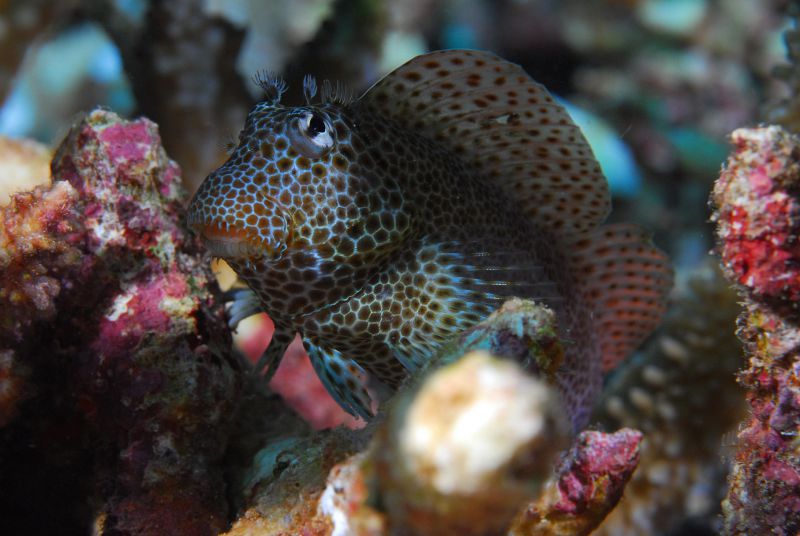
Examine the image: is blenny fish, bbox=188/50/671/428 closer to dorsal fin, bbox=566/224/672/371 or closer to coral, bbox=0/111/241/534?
dorsal fin, bbox=566/224/672/371

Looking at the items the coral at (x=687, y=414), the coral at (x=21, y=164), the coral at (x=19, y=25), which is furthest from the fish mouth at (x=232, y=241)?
the coral at (x=19, y=25)

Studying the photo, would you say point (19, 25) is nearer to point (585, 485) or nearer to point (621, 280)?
point (621, 280)

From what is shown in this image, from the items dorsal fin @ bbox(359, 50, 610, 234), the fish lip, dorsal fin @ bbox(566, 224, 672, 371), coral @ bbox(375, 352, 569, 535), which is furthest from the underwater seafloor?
dorsal fin @ bbox(359, 50, 610, 234)

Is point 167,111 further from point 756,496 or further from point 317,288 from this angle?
point 756,496

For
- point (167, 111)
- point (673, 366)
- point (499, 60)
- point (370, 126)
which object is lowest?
point (673, 366)

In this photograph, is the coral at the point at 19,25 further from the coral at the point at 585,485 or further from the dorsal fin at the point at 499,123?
the coral at the point at 585,485

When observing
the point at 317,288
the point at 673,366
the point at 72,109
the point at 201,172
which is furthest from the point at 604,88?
the point at 317,288

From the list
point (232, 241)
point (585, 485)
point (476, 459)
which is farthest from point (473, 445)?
point (232, 241)
